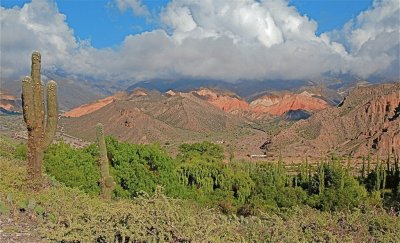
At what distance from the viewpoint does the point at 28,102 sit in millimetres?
18859

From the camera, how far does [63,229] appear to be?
10719 mm

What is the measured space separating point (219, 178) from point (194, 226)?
43.5 meters

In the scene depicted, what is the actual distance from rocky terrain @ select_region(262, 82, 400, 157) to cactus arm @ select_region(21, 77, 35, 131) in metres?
102

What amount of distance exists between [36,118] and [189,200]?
1915cm

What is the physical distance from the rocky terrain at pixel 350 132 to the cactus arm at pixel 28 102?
102094 millimetres

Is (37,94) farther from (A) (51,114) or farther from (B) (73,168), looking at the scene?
(B) (73,168)

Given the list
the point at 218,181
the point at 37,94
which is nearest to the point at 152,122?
the point at 218,181

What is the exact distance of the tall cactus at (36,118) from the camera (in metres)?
19.0

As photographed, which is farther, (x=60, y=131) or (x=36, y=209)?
(x=60, y=131)

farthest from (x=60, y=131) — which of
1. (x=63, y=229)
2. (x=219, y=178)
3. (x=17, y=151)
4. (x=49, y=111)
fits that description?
(x=63, y=229)

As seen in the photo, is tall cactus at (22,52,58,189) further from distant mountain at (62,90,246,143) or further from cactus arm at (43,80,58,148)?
distant mountain at (62,90,246,143)

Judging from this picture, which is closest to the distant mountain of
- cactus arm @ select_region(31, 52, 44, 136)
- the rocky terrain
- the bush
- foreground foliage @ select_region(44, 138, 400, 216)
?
the rocky terrain

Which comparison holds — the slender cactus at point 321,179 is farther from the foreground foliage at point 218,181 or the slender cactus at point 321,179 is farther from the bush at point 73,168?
the bush at point 73,168

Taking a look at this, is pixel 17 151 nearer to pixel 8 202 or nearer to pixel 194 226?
pixel 8 202
